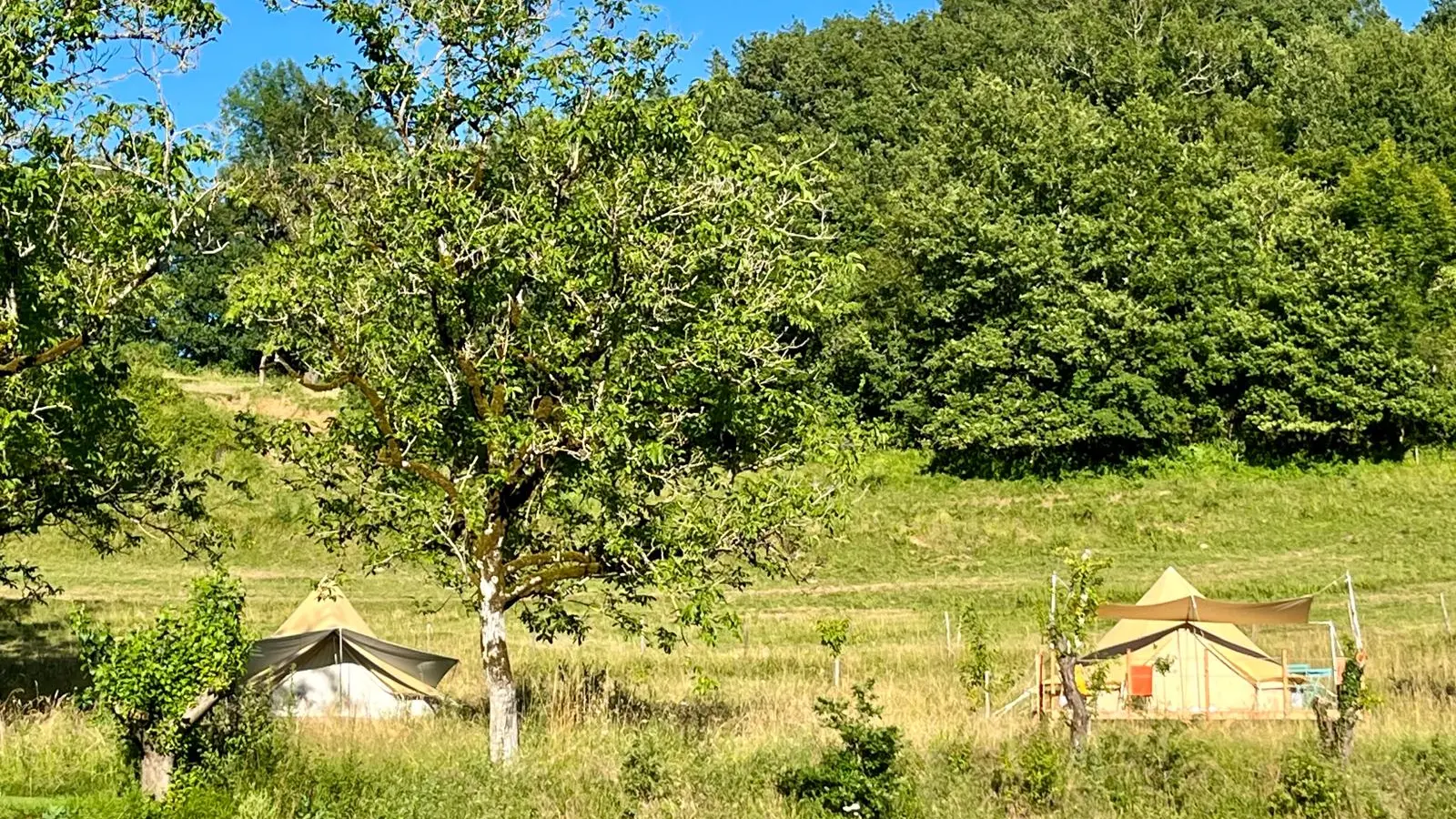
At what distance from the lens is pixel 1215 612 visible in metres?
23.5

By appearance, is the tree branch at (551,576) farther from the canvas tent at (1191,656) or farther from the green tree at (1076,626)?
the canvas tent at (1191,656)

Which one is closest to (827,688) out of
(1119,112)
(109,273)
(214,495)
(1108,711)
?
(1108,711)

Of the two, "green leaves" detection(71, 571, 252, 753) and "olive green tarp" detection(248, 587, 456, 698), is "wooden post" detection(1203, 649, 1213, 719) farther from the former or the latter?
"green leaves" detection(71, 571, 252, 753)

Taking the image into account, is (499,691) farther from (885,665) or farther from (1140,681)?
(885,665)

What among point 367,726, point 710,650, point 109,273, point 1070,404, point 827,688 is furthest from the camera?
point 1070,404

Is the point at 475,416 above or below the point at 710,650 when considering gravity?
above

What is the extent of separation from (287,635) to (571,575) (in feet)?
25.8

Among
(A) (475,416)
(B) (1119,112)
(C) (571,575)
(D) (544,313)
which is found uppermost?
(B) (1119,112)

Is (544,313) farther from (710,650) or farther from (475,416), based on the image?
(710,650)

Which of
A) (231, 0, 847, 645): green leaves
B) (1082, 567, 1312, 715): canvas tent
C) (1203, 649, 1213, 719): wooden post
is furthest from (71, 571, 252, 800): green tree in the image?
(1203, 649, 1213, 719): wooden post

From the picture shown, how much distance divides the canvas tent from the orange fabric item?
0.02m

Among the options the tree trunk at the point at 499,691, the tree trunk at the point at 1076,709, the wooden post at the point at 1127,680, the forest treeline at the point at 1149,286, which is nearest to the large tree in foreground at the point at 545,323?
the tree trunk at the point at 499,691

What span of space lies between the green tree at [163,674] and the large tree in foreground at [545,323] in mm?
2657

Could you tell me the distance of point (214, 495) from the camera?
52.7 meters
